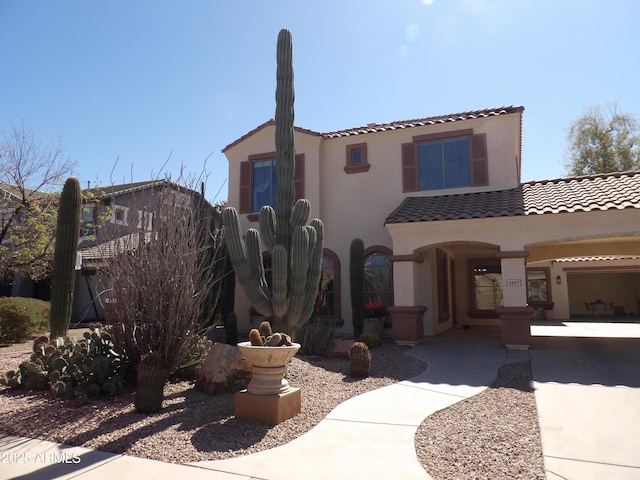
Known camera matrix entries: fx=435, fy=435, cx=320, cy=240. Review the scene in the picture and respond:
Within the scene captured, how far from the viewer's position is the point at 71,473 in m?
4.03

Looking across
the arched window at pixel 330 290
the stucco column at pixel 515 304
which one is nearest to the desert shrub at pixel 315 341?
the arched window at pixel 330 290

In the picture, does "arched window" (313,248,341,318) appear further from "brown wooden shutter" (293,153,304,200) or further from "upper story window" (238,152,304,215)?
"upper story window" (238,152,304,215)

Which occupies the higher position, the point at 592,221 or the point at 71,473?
the point at 592,221

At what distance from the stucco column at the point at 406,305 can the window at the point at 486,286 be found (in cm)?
739

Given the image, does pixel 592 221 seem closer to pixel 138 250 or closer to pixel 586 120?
pixel 138 250

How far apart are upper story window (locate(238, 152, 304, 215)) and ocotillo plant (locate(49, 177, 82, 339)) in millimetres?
6606

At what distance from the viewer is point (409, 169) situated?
14930 mm

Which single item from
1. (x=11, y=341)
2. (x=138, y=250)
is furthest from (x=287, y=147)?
(x=11, y=341)

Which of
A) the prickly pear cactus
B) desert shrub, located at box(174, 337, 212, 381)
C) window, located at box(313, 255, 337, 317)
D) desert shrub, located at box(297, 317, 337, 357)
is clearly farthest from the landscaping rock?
window, located at box(313, 255, 337, 317)

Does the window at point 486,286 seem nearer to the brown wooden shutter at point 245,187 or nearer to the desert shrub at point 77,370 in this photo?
the brown wooden shutter at point 245,187

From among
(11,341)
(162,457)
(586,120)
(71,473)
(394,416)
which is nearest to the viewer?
(71,473)

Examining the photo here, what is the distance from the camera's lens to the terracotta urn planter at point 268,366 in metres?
5.57

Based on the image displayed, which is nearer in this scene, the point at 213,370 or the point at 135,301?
the point at 135,301

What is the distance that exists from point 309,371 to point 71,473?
472 cm
